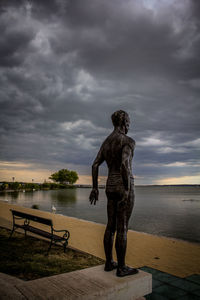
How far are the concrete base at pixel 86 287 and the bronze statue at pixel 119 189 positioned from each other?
20 centimetres

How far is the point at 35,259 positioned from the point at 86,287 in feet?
13.2

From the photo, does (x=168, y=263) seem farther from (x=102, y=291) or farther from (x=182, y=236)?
(x=182, y=236)

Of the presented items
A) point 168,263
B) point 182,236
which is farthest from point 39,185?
point 168,263

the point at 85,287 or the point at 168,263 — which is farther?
the point at 168,263

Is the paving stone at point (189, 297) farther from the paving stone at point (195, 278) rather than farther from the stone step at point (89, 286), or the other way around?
the paving stone at point (195, 278)

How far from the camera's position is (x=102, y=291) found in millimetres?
3359

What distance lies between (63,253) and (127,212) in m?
4.74

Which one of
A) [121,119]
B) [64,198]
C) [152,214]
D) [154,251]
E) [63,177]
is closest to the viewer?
[121,119]

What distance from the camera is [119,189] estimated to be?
405 centimetres

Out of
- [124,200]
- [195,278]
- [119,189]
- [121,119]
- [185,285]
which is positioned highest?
[121,119]

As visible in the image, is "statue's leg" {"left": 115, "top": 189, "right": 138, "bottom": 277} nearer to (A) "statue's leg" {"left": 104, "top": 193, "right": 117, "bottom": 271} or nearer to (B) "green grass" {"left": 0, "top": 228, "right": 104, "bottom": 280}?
(A) "statue's leg" {"left": 104, "top": 193, "right": 117, "bottom": 271}

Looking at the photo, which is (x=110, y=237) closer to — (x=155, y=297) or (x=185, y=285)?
(x=155, y=297)

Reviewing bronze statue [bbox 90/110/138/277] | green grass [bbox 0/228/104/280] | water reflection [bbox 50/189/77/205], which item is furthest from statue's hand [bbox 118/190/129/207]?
Result: water reflection [bbox 50/189/77/205]

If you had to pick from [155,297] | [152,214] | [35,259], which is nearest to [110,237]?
[155,297]
